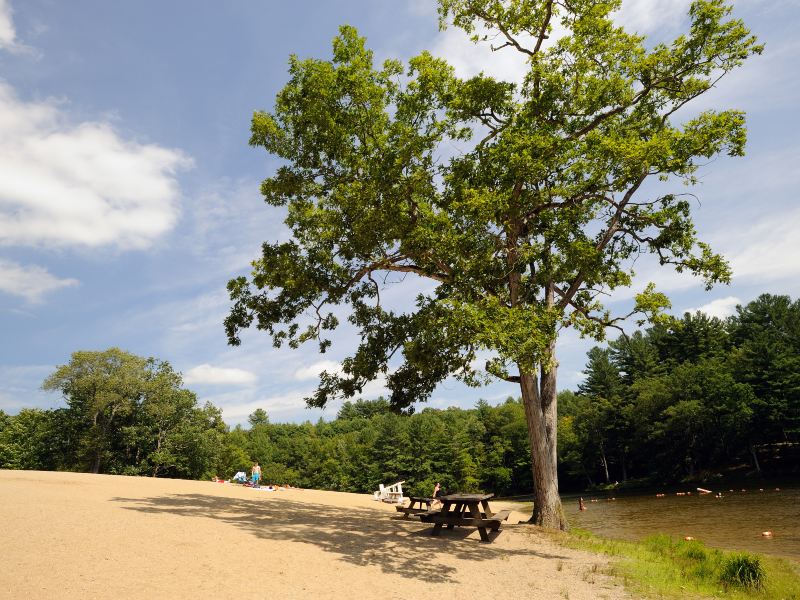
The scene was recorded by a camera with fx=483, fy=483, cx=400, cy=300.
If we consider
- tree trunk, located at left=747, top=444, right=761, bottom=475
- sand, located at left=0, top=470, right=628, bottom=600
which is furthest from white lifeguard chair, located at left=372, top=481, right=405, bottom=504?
tree trunk, located at left=747, top=444, right=761, bottom=475

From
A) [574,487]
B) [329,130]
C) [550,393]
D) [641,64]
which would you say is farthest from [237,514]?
[574,487]

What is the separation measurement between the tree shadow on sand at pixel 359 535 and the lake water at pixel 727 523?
924 cm

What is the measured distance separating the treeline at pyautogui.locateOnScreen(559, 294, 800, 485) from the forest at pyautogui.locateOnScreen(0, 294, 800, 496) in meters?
0.16

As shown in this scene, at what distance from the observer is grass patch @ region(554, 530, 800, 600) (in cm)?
808

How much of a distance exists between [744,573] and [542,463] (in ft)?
19.3

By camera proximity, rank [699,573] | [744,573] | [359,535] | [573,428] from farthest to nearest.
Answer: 1. [573,428]
2. [359,535]
3. [699,573]
4. [744,573]

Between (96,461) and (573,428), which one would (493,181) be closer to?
(96,461)

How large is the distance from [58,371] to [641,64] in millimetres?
57295

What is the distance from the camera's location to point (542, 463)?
14477 mm

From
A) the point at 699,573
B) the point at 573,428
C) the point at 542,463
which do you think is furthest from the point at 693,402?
the point at 699,573

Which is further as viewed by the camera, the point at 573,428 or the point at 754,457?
the point at 573,428

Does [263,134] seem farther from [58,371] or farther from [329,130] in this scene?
[58,371]

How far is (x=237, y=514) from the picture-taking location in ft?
42.8

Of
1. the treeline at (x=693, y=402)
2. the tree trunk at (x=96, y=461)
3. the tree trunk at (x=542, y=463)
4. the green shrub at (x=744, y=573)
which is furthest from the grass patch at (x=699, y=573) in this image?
the tree trunk at (x=96, y=461)
